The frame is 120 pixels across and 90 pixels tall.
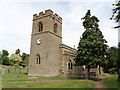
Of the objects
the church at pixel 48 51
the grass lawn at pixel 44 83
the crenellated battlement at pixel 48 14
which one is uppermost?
the crenellated battlement at pixel 48 14

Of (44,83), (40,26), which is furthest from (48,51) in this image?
(44,83)

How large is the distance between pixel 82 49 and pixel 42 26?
36.9 ft

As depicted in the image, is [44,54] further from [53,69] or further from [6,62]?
[6,62]

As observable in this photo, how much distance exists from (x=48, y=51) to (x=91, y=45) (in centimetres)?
874

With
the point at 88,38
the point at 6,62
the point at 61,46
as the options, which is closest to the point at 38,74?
the point at 61,46

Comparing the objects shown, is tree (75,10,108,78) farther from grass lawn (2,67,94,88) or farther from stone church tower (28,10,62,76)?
stone church tower (28,10,62,76)

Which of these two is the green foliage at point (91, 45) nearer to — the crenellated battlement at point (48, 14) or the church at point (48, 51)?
the church at point (48, 51)

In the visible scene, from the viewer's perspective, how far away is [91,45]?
1742 cm

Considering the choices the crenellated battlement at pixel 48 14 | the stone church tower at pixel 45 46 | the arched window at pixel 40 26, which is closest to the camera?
the stone church tower at pixel 45 46

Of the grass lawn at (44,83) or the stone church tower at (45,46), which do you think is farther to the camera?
the stone church tower at (45,46)

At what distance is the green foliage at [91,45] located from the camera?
17094 millimetres

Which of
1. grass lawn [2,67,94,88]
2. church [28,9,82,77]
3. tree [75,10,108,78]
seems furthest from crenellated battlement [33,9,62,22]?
grass lawn [2,67,94,88]

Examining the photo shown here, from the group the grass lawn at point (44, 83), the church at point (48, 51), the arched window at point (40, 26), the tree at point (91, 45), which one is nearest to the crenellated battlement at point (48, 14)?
the church at point (48, 51)

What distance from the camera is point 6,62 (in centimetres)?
5647
